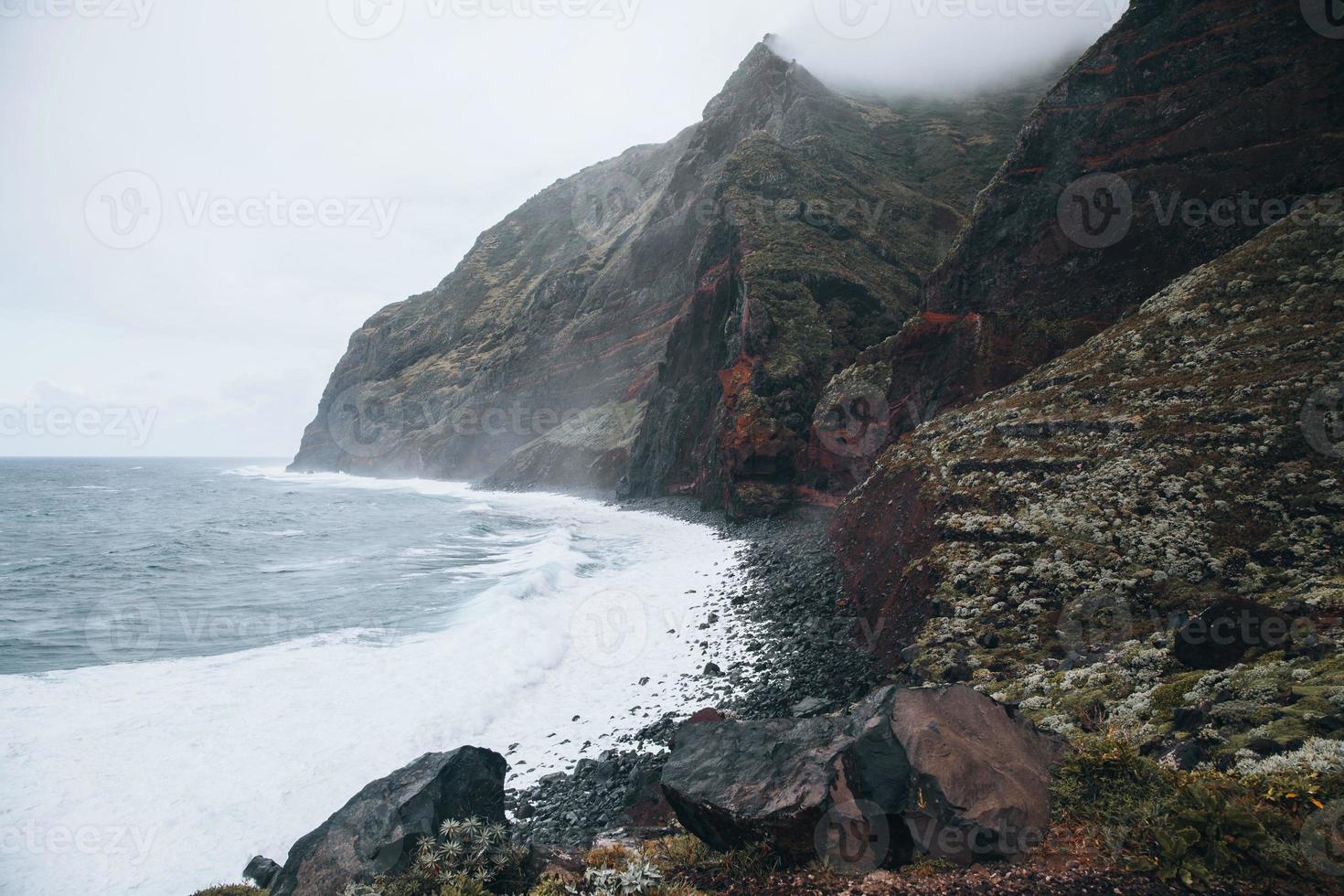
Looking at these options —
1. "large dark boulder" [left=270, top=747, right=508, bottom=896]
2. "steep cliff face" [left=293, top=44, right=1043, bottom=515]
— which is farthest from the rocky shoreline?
"steep cliff face" [left=293, top=44, right=1043, bottom=515]

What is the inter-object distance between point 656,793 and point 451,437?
354ft

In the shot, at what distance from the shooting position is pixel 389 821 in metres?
7.78

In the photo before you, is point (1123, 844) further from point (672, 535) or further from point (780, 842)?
point (672, 535)

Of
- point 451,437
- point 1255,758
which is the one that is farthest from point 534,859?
point 451,437

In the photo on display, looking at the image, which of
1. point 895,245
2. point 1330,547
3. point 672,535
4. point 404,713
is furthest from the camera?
point 895,245

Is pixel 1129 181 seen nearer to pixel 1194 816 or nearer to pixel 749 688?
pixel 749 688

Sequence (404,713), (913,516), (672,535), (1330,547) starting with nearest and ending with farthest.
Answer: (1330,547) → (404,713) → (913,516) → (672,535)

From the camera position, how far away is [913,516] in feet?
60.2

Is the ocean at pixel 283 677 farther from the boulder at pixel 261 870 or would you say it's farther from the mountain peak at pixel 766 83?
the mountain peak at pixel 766 83

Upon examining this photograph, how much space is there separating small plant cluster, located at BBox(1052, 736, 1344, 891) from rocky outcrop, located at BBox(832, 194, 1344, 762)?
874mm

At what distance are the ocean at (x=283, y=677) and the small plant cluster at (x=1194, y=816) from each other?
10280 mm

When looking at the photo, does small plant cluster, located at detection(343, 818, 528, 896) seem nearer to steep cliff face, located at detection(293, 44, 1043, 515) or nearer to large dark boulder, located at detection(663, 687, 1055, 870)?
large dark boulder, located at detection(663, 687, 1055, 870)

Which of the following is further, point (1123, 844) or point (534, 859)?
point (534, 859)

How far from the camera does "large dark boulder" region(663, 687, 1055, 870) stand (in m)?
6.46
